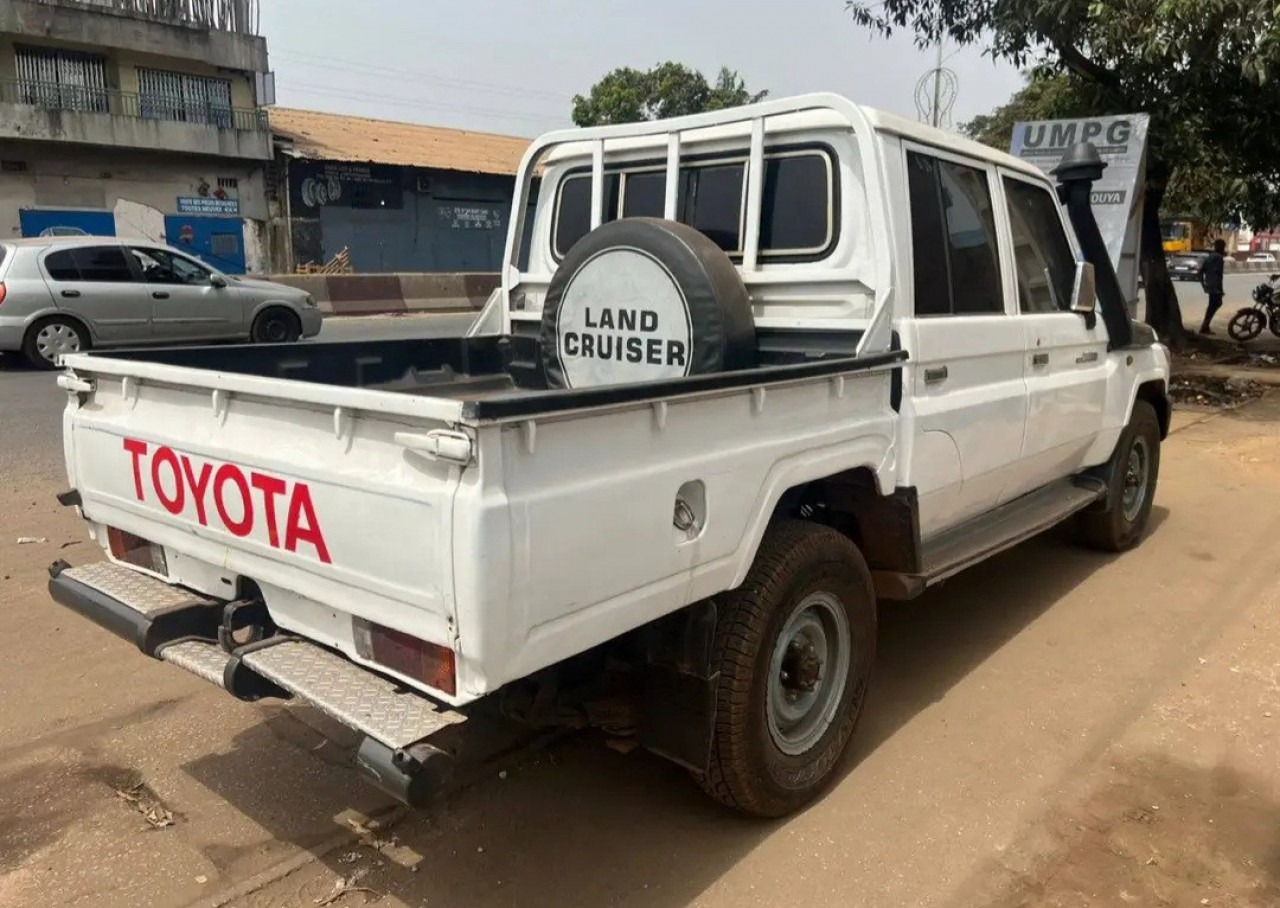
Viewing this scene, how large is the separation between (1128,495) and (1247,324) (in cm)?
1415

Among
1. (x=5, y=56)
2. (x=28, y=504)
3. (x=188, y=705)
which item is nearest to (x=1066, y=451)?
(x=188, y=705)

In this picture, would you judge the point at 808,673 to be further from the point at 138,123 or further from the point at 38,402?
the point at 138,123

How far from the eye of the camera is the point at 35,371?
11789 millimetres

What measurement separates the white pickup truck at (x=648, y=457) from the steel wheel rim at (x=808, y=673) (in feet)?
0.04

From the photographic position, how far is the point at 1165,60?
10.4 meters

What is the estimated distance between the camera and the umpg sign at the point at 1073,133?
10984 mm

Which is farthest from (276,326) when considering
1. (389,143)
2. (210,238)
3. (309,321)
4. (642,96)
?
(642,96)

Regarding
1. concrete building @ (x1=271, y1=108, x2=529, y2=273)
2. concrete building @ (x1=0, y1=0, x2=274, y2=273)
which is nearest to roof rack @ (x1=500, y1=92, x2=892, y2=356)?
concrete building @ (x1=0, y1=0, x2=274, y2=273)

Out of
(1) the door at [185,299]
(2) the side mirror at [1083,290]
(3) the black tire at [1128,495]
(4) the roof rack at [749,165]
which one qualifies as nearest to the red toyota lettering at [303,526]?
(4) the roof rack at [749,165]

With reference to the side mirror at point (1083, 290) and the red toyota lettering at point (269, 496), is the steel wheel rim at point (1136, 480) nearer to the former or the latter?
the side mirror at point (1083, 290)

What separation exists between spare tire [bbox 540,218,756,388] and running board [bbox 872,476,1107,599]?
96 cm

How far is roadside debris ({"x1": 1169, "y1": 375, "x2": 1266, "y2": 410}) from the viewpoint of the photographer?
11.4 meters

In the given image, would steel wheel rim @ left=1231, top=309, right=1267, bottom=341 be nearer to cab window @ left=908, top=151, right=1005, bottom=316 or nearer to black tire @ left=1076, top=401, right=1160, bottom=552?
black tire @ left=1076, top=401, right=1160, bottom=552

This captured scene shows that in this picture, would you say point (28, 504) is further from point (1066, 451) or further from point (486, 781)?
point (1066, 451)
